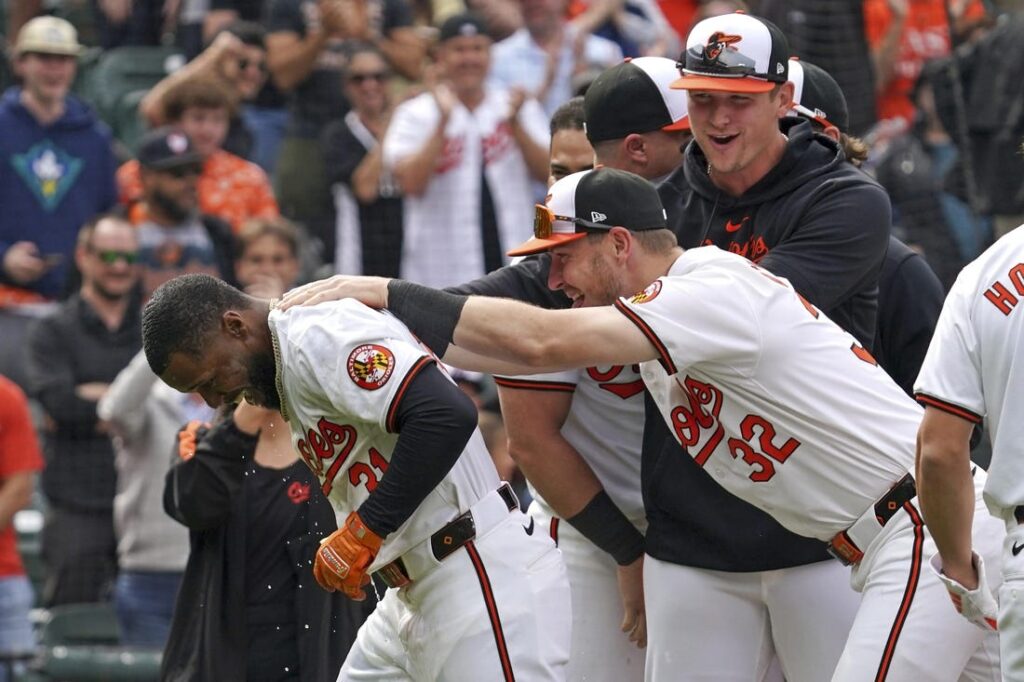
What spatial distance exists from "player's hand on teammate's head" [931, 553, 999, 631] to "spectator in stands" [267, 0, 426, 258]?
6.38 meters

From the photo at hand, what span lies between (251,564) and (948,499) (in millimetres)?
2382

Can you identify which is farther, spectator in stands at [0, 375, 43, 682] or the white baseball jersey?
the white baseball jersey

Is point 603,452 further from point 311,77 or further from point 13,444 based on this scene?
point 311,77

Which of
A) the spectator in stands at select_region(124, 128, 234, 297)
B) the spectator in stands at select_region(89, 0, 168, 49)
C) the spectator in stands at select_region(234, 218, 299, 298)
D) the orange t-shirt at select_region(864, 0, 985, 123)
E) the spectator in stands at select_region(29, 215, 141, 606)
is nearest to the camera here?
the spectator in stands at select_region(234, 218, 299, 298)

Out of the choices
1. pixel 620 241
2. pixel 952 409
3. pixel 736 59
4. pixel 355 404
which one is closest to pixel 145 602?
pixel 355 404

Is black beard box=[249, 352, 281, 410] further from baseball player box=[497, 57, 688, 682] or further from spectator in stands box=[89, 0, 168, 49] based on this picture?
spectator in stands box=[89, 0, 168, 49]

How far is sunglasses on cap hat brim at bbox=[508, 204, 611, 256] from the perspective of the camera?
15.1ft

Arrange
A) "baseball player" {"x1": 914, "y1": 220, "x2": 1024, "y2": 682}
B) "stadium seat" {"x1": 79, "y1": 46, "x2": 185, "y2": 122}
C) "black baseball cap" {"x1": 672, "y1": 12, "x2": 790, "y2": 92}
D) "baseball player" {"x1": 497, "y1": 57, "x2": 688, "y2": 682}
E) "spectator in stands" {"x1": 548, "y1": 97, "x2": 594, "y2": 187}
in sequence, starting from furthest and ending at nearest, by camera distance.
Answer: "stadium seat" {"x1": 79, "y1": 46, "x2": 185, "y2": 122}
"spectator in stands" {"x1": 548, "y1": 97, "x2": 594, "y2": 187}
"baseball player" {"x1": 497, "y1": 57, "x2": 688, "y2": 682}
"black baseball cap" {"x1": 672, "y1": 12, "x2": 790, "y2": 92}
"baseball player" {"x1": 914, "y1": 220, "x2": 1024, "y2": 682}

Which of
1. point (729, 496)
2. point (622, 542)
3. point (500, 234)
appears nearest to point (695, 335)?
point (729, 496)

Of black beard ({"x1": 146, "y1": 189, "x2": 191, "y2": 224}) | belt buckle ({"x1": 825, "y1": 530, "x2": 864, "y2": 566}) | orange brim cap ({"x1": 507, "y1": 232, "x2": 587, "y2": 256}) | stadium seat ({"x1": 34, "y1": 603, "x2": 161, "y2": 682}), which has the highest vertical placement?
orange brim cap ({"x1": 507, "y1": 232, "x2": 587, "y2": 256})

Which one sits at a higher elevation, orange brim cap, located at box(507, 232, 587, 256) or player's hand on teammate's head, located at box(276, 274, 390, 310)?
orange brim cap, located at box(507, 232, 587, 256)

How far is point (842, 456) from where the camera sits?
182 inches

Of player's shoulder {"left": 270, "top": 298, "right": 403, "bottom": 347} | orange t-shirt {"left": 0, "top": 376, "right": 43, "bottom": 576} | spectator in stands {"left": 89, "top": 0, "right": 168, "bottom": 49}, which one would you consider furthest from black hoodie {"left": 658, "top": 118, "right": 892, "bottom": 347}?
spectator in stands {"left": 89, "top": 0, "right": 168, "bottom": 49}

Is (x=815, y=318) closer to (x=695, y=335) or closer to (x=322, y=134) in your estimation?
(x=695, y=335)
